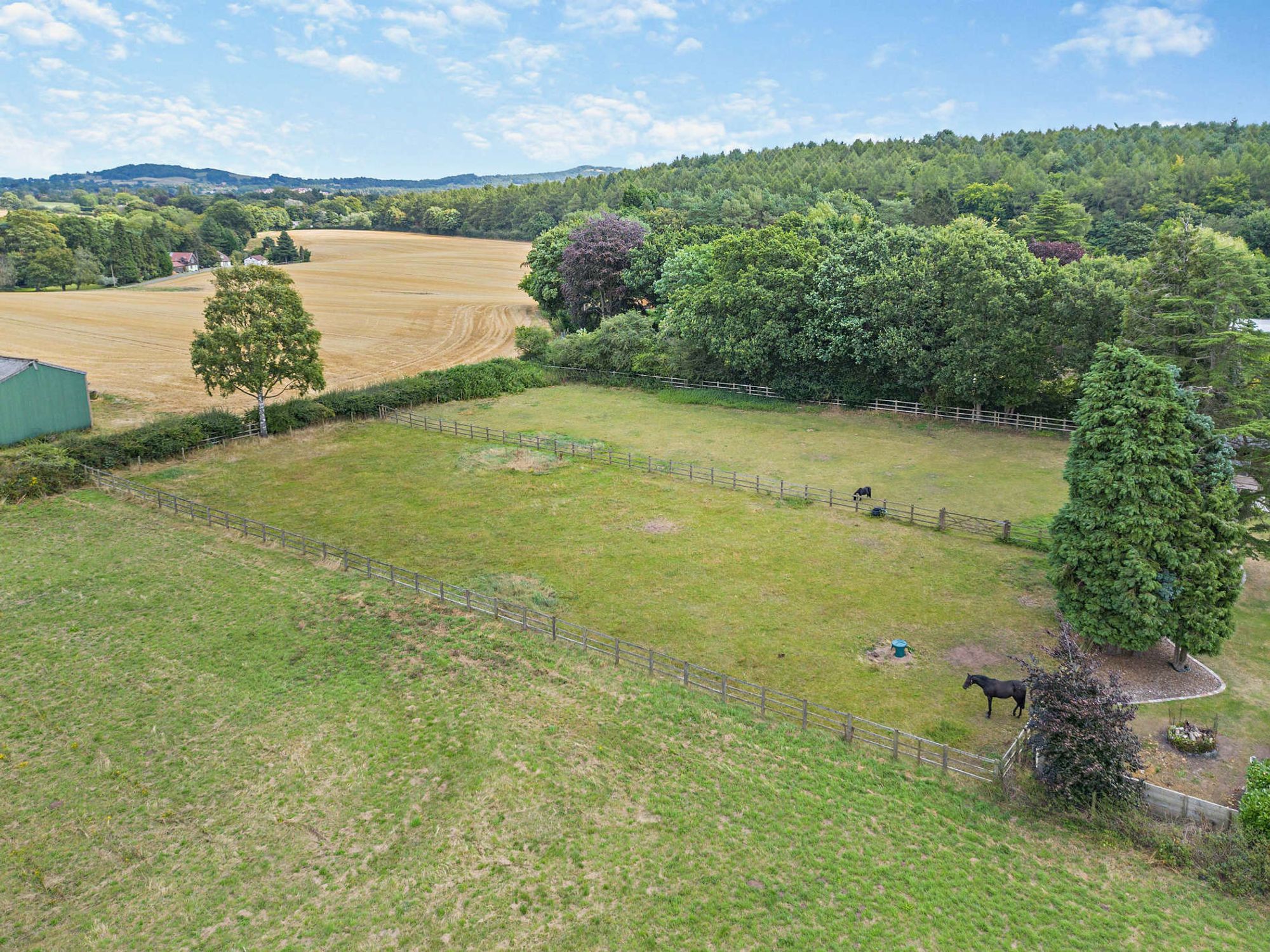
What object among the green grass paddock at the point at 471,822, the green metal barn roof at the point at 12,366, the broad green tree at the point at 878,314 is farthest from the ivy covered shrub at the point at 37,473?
the broad green tree at the point at 878,314

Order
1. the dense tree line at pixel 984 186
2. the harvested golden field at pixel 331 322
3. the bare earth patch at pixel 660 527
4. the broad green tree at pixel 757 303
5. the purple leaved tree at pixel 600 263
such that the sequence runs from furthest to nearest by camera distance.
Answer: the dense tree line at pixel 984 186, the purple leaved tree at pixel 600 263, the harvested golden field at pixel 331 322, the broad green tree at pixel 757 303, the bare earth patch at pixel 660 527

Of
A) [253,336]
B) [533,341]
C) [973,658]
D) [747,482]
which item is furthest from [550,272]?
[973,658]

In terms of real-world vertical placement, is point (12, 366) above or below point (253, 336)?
below

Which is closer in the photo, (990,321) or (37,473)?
(37,473)

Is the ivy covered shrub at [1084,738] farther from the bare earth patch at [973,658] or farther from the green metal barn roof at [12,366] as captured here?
the green metal barn roof at [12,366]

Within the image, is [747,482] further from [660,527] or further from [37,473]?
[37,473]

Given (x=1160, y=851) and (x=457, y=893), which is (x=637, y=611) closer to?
(x=457, y=893)
